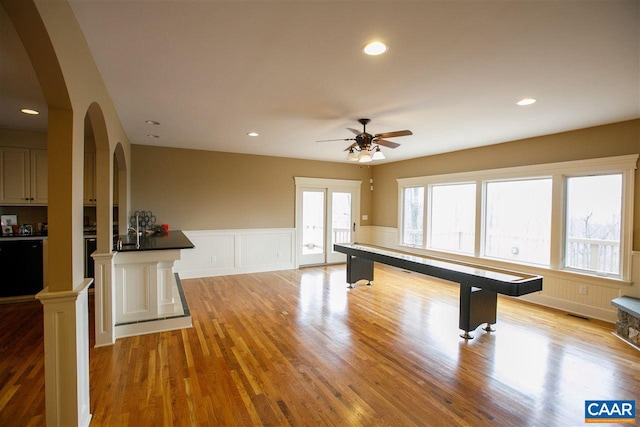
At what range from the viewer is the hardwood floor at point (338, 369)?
2176 millimetres

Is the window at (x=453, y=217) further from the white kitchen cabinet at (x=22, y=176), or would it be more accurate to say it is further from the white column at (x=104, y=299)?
the white kitchen cabinet at (x=22, y=176)

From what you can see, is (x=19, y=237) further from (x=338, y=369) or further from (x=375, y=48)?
(x=375, y=48)

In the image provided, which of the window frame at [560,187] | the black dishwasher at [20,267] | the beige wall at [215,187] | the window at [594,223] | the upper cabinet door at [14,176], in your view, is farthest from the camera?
the beige wall at [215,187]

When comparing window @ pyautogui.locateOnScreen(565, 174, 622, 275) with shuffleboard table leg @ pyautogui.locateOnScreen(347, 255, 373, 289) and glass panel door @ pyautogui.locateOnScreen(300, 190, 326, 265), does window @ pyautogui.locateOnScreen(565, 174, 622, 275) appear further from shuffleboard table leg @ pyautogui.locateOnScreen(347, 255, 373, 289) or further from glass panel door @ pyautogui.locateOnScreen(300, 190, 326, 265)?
glass panel door @ pyautogui.locateOnScreen(300, 190, 326, 265)

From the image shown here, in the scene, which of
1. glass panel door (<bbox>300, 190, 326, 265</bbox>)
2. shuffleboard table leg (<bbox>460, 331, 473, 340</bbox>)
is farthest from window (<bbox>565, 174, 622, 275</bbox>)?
glass panel door (<bbox>300, 190, 326, 265</bbox>)

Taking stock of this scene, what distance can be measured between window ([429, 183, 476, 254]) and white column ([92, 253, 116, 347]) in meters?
5.58

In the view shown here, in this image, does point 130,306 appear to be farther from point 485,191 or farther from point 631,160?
point 631,160

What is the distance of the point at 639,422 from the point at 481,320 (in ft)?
4.80

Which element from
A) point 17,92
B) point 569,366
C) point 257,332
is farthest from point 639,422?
point 17,92

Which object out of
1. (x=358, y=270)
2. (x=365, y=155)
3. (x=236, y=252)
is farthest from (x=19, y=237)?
(x=358, y=270)

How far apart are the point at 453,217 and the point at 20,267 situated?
7187 millimetres

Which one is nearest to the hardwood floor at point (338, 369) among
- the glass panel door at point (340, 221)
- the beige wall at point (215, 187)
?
the beige wall at point (215, 187)

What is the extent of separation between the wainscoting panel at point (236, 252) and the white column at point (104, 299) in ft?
8.89

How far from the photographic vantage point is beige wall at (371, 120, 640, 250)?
12.6 feet
